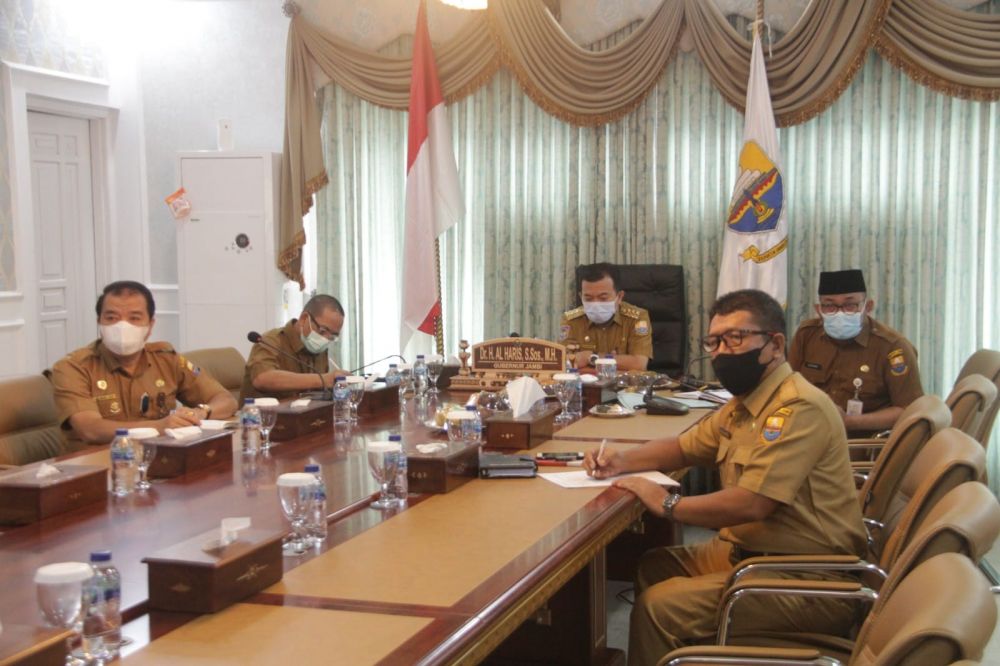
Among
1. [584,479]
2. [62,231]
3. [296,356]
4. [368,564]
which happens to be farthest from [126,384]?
[62,231]

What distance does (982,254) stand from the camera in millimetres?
5203

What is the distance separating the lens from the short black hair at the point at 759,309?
275 cm

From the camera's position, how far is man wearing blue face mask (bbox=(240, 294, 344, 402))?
Answer: 13.7 ft

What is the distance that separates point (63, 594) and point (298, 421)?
180cm

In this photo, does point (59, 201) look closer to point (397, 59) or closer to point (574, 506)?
point (397, 59)

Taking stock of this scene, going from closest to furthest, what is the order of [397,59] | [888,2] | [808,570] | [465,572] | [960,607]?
[960,607] → [465,572] → [808,570] → [888,2] → [397,59]

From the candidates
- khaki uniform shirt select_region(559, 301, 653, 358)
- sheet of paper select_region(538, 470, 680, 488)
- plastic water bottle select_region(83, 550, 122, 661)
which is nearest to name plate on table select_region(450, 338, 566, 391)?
khaki uniform shirt select_region(559, 301, 653, 358)

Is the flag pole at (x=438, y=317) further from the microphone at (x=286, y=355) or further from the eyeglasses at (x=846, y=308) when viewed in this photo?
the eyeglasses at (x=846, y=308)

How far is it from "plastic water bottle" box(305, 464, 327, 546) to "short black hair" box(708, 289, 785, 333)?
124 centimetres

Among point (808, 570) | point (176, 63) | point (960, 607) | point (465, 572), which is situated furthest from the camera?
point (176, 63)

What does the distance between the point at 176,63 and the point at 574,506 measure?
5.41 metres

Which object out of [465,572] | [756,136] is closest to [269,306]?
[756,136]

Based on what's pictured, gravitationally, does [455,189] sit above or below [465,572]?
above

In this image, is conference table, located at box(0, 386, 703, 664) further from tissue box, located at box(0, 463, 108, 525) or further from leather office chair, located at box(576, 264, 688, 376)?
leather office chair, located at box(576, 264, 688, 376)
